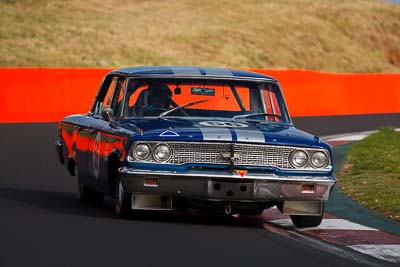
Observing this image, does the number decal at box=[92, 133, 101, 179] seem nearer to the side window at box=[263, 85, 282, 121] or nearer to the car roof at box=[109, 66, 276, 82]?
the car roof at box=[109, 66, 276, 82]

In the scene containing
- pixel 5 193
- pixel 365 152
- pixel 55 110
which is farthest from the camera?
pixel 55 110

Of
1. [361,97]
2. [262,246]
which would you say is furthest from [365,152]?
[361,97]

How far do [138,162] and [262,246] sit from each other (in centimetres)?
158

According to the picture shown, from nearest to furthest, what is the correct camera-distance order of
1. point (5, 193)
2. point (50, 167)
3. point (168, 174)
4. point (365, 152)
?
point (168, 174) < point (5, 193) < point (50, 167) < point (365, 152)

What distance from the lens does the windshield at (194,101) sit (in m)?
12.3

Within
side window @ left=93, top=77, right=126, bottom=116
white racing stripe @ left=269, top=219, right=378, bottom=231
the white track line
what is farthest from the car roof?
the white track line

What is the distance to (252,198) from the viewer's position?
36.7 feet

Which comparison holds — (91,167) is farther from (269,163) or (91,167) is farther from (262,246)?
(262,246)

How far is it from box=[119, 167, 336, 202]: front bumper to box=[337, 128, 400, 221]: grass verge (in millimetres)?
1841

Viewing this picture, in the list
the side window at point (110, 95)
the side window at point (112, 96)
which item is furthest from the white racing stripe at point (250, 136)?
the side window at point (110, 95)

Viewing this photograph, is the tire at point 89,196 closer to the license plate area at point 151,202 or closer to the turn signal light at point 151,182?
the license plate area at point 151,202

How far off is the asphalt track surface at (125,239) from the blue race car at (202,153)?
0.93 ft

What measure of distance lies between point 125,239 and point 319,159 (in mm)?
2192

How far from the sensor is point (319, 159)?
37.9 feet
